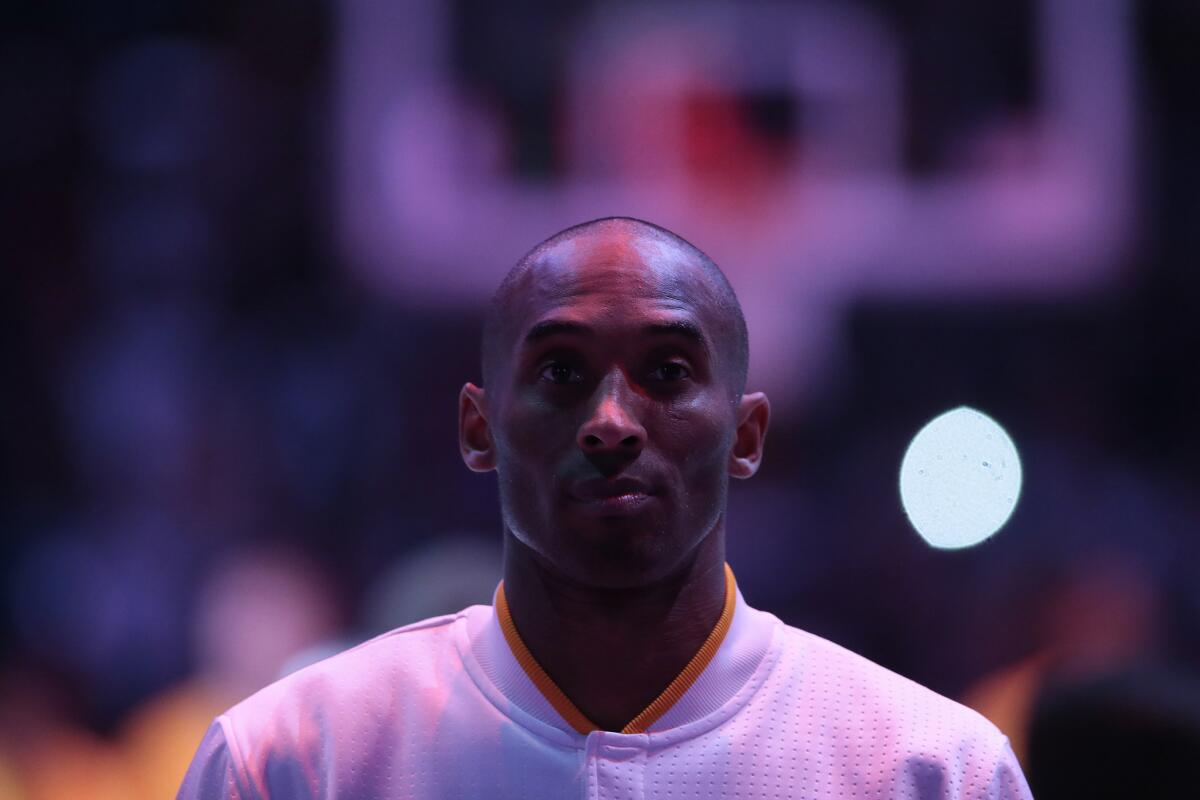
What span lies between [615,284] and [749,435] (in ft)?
1.11

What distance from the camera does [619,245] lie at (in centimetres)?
201

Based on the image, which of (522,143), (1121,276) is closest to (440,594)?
(522,143)

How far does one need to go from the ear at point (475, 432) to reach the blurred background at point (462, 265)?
6.54 ft

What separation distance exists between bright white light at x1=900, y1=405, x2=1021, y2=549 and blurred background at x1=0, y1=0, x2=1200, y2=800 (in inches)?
5.5

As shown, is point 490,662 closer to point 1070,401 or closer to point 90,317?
point 1070,401

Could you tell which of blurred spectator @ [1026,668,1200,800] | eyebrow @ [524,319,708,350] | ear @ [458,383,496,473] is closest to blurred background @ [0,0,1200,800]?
blurred spectator @ [1026,668,1200,800]

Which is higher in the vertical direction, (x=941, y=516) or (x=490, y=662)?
(x=490, y=662)

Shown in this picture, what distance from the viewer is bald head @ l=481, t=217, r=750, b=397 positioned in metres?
2.00

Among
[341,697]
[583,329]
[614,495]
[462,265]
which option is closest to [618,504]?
[614,495]

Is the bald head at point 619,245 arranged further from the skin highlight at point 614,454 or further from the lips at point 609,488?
the lips at point 609,488

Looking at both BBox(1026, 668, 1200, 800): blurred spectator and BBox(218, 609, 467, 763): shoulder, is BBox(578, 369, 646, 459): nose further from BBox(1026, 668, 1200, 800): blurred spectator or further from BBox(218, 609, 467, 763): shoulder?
BBox(1026, 668, 1200, 800): blurred spectator

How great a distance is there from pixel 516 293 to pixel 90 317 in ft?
10.6

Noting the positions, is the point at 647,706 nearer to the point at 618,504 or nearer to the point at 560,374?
the point at 618,504

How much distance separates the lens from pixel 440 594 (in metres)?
3.84
